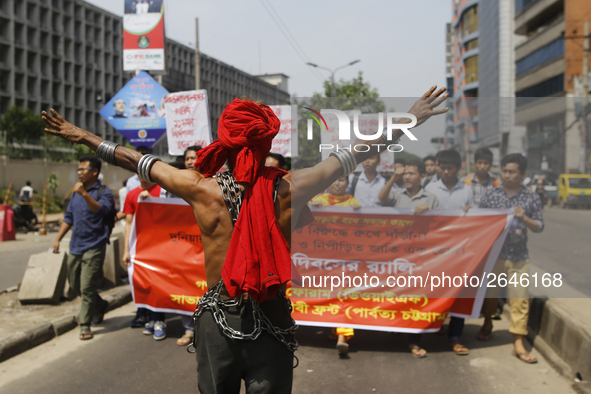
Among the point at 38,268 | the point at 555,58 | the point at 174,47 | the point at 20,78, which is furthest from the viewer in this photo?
the point at 174,47

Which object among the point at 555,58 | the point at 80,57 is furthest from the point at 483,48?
the point at 80,57

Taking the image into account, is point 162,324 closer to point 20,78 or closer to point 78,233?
point 78,233

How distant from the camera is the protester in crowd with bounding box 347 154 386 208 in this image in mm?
5367

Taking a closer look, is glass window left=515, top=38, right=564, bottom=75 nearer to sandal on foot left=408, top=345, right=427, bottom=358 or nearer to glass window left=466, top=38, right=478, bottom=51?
glass window left=466, top=38, right=478, bottom=51

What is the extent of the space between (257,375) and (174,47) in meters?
89.2

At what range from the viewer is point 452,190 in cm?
527

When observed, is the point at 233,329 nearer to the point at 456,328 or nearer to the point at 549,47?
the point at 456,328

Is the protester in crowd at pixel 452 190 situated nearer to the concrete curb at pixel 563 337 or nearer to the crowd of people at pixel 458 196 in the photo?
the crowd of people at pixel 458 196

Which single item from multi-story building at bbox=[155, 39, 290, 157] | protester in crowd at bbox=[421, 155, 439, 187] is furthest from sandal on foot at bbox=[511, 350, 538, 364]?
multi-story building at bbox=[155, 39, 290, 157]

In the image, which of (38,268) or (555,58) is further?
(555,58)

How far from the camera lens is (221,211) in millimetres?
2250

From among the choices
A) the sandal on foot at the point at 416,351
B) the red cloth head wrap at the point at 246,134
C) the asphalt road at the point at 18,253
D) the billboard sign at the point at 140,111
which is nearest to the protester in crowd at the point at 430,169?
the sandal on foot at the point at 416,351

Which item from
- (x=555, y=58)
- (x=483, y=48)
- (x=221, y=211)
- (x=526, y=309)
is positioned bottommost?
(x=526, y=309)

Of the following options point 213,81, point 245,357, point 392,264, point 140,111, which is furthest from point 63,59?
point 245,357
